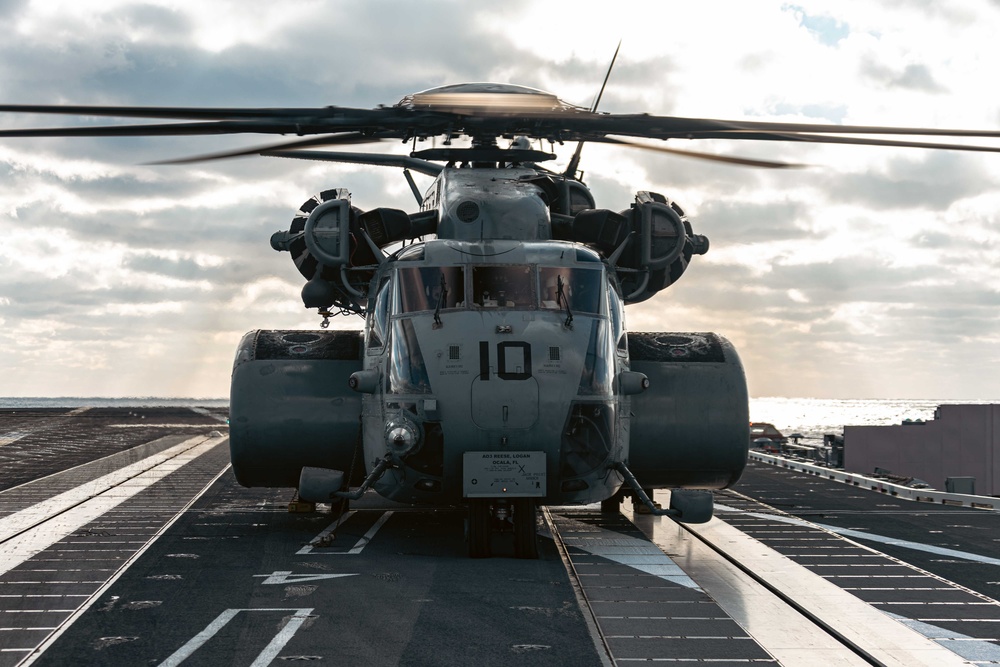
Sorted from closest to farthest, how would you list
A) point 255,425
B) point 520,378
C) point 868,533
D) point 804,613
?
point 804,613, point 520,378, point 255,425, point 868,533

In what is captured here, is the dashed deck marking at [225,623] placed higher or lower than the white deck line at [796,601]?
higher

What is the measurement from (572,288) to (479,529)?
11.3 feet

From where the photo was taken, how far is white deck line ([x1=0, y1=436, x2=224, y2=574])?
15.3m

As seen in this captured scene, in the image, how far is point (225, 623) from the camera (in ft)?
32.9

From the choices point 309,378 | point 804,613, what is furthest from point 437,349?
point 804,613

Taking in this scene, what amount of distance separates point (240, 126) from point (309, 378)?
19.4ft

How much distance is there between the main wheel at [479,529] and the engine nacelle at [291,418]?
283 centimetres

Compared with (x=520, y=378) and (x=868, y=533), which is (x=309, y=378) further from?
(x=868, y=533)

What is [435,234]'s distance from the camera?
723 inches

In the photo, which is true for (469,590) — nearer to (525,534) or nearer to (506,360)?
(525,534)

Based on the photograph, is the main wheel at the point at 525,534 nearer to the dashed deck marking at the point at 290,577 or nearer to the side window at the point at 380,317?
the dashed deck marking at the point at 290,577

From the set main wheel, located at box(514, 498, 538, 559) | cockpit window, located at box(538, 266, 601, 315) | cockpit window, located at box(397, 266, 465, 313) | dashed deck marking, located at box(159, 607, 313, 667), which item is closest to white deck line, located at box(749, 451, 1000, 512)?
cockpit window, located at box(538, 266, 601, 315)

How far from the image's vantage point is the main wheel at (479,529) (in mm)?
13766

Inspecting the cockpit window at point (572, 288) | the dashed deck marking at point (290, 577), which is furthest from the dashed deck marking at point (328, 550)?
the cockpit window at point (572, 288)
